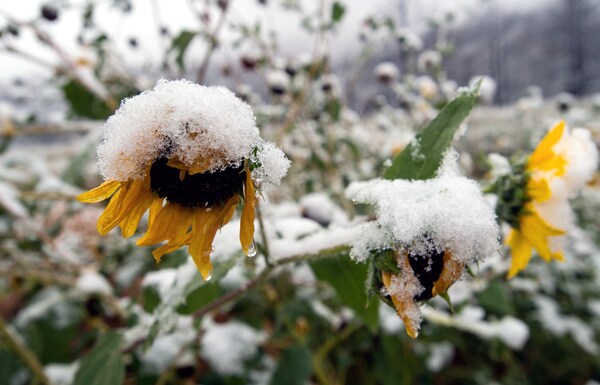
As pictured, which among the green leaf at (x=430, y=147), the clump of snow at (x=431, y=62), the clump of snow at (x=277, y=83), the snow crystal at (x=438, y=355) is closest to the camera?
the green leaf at (x=430, y=147)

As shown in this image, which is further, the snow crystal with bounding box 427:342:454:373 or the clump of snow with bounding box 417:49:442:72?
the clump of snow with bounding box 417:49:442:72

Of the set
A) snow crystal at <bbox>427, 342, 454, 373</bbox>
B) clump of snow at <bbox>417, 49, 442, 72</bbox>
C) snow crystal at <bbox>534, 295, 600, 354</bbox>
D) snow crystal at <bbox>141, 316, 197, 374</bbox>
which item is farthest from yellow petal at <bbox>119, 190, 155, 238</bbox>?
clump of snow at <bbox>417, 49, 442, 72</bbox>

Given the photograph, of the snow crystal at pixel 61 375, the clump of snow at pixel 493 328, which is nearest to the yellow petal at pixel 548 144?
the clump of snow at pixel 493 328

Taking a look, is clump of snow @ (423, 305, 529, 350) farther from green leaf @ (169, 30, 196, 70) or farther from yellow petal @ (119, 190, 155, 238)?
green leaf @ (169, 30, 196, 70)

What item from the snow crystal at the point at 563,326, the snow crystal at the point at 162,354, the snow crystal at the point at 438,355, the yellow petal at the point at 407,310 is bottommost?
the snow crystal at the point at 563,326

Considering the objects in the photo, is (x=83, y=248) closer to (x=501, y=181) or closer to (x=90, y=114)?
(x=90, y=114)

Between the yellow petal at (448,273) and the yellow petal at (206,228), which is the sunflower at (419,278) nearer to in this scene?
the yellow petal at (448,273)
